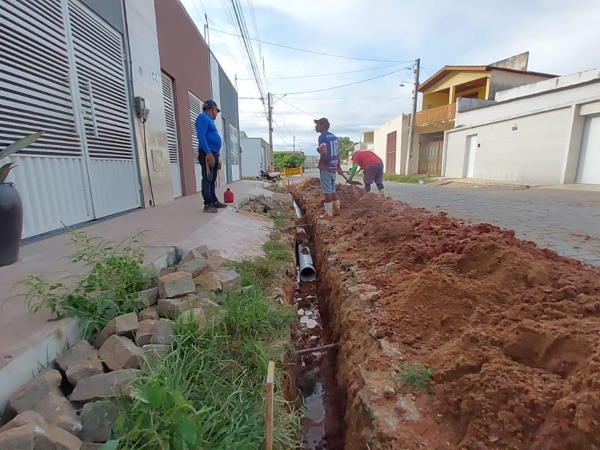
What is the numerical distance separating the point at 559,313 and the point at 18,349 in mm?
2713

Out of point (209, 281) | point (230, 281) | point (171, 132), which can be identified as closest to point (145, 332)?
point (209, 281)

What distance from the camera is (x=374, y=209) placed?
575 centimetres

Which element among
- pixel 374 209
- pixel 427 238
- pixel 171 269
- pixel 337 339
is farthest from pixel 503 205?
pixel 171 269

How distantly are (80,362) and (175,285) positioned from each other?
2.35ft

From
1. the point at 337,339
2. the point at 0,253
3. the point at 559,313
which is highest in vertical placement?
the point at 0,253

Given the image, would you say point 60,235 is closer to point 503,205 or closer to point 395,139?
point 503,205

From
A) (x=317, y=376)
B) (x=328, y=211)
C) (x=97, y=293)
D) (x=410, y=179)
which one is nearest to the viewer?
(x=97, y=293)

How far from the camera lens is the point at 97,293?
6.26 feet

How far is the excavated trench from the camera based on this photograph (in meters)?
2.25

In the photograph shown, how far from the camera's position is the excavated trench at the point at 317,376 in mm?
2252

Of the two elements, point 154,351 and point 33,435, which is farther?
point 154,351

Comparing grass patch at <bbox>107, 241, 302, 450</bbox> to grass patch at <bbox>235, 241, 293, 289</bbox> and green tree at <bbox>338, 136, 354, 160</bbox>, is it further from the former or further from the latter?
green tree at <bbox>338, 136, 354, 160</bbox>

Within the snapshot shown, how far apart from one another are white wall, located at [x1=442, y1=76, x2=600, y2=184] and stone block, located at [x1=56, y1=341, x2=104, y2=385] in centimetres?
1468

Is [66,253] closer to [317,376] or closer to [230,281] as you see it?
[230,281]
